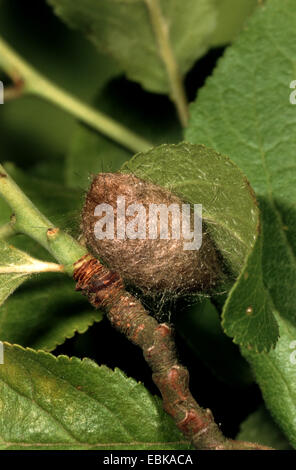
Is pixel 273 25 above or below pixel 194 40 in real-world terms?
below

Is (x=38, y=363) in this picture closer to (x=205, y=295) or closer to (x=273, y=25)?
(x=205, y=295)

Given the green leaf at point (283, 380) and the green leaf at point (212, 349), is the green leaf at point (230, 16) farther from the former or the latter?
the green leaf at point (283, 380)

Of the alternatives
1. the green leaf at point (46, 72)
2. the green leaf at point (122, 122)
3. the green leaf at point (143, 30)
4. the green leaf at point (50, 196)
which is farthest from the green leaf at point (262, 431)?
the green leaf at point (46, 72)

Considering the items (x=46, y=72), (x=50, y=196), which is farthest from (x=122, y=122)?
(x=46, y=72)

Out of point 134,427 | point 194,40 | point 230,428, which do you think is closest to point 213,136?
point 194,40

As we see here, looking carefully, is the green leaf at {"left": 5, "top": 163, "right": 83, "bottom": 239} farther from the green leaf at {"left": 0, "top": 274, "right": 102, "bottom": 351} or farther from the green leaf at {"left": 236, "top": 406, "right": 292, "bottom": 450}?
the green leaf at {"left": 236, "top": 406, "right": 292, "bottom": 450}

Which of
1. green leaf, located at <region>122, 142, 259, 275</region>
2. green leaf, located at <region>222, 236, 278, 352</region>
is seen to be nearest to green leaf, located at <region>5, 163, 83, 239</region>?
green leaf, located at <region>122, 142, 259, 275</region>

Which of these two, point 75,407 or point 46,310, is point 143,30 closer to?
point 46,310
